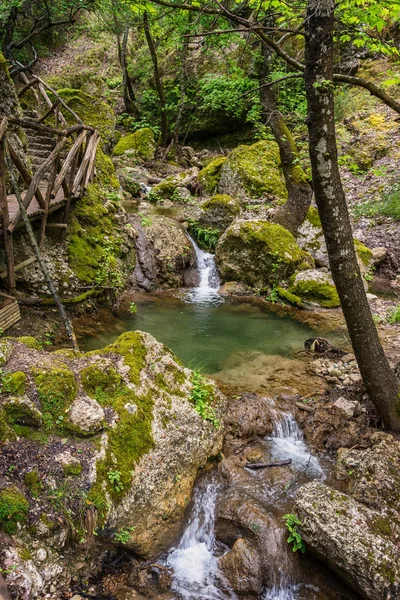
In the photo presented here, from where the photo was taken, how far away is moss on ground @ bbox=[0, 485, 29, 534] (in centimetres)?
270

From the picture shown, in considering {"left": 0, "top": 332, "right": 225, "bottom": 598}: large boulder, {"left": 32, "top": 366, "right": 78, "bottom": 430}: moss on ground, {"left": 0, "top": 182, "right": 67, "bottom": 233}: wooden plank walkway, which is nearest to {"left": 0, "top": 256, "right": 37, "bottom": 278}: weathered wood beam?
{"left": 0, "top": 182, "right": 67, "bottom": 233}: wooden plank walkway

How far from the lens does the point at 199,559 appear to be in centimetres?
358

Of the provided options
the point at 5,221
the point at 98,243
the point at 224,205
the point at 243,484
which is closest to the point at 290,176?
the point at 224,205

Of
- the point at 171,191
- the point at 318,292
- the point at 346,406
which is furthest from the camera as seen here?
the point at 171,191

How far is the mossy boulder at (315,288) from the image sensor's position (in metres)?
9.19

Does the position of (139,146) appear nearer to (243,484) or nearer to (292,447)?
(292,447)

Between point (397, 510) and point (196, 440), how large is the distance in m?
2.07

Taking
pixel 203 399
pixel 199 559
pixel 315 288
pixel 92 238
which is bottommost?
pixel 199 559

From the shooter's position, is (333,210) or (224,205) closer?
(333,210)

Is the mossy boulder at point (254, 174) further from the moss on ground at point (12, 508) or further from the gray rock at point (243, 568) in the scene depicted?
the moss on ground at point (12, 508)

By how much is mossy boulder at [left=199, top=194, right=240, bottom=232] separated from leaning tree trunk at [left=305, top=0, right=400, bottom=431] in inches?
314

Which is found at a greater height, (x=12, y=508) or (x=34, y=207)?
(x=34, y=207)

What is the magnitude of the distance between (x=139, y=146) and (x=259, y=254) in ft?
33.9

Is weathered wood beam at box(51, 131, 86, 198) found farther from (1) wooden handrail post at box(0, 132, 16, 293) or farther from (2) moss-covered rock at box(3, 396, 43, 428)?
(2) moss-covered rock at box(3, 396, 43, 428)
